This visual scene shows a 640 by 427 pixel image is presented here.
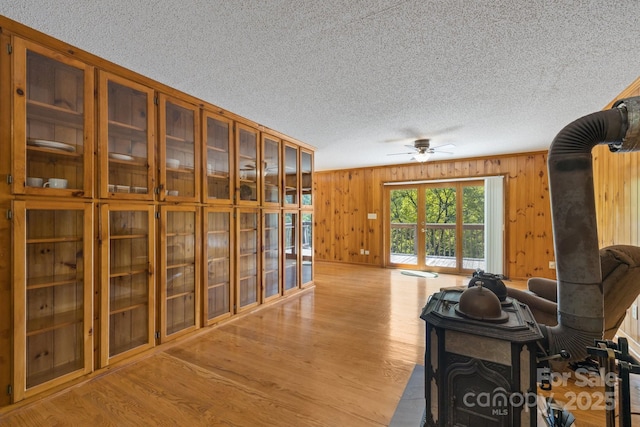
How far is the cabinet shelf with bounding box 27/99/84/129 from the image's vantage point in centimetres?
188

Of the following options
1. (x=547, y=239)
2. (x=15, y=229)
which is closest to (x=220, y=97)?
(x=15, y=229)

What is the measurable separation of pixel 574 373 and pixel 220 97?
391 centimetres

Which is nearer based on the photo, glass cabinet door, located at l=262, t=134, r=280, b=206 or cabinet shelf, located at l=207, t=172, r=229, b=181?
cabinet shelf, located at l=207, t=172, r=229, b=181

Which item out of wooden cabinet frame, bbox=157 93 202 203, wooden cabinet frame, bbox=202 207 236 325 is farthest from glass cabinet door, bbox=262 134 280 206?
wooden cabinet frame, bbox=157 93 202 203

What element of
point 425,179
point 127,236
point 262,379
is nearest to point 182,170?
point 127,236

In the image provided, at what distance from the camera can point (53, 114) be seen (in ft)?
6.50

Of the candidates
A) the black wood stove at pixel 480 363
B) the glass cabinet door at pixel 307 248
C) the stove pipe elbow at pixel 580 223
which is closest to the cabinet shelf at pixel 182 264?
the glass cabinet door at pixel 307 248

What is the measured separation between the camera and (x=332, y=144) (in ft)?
15.1

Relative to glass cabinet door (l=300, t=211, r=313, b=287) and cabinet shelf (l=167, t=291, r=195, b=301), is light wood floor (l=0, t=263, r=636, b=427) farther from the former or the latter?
glass cabinet door (l=300, t=211, r=313, b=287)

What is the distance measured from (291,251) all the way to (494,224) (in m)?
3.88

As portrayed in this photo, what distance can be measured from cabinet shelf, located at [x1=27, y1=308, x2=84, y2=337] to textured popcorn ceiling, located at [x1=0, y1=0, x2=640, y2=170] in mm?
1893

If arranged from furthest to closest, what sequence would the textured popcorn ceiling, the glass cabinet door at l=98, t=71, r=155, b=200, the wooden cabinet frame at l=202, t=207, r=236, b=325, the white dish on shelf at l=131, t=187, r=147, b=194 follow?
the wooden cabinet frame at l=202, t=207, r=236, b=325 < the white dish on shelf at l=131, t=187, r=147, b=194 < the glass cabinet door at l=98, t=71, r=155, b=200 < the textured popcorn ceiling

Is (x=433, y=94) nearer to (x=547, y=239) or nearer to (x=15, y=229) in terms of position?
(x=15, y=229)

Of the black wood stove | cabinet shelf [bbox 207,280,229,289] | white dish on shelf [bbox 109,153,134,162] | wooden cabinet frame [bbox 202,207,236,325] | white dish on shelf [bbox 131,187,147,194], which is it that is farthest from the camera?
cabinet shelf [bbox 207,280,229,289]
